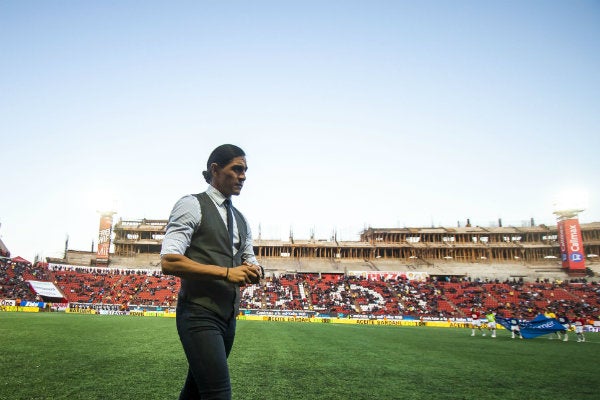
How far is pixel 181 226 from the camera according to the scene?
2537mm

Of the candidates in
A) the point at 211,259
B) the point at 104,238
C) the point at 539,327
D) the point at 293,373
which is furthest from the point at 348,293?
the point at 211,259

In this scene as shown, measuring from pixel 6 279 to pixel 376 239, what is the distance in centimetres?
5236

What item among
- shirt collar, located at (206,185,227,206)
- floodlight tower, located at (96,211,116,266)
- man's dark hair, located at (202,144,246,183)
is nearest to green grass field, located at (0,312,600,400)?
shirt collar, located at (206,185,227,206)

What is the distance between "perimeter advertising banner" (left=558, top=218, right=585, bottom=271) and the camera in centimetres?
5475

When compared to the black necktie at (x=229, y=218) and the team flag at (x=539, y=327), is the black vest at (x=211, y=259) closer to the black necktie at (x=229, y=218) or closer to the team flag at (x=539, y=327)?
the black necktie at (x=229, y=218)

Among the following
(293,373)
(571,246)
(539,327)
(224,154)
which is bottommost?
(539,327)

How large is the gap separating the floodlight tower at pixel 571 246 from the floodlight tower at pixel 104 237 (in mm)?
67096

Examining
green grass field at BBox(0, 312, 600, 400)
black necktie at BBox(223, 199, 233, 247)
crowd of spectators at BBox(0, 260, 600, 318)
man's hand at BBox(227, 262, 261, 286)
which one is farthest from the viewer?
crowd of spectators at BBox(0, 260, 600, 318)

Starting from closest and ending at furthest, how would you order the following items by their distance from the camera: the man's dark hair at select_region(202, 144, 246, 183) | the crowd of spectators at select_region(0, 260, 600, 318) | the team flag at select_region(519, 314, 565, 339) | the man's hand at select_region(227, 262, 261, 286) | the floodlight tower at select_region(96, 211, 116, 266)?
the man's hand at select_region(227, 262, 261, 286), the man's dark hair at select_region(202, 144, 246, 183), the team flag at select_region(519, 314, 565, 339), the crowd of spectators at select_region(0, 260, 600, 318), the floodlight tower at select_region(96, 211, 116, 266)

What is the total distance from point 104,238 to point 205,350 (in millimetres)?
64888

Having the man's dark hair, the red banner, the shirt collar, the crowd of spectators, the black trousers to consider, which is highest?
the red banner

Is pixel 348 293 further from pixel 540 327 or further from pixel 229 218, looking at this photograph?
pixel 229 218

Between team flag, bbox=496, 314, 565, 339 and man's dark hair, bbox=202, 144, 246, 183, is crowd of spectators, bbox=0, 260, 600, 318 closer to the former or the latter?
team flag, bbox=496, 314, 565, 339

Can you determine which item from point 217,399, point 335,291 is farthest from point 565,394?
point 335,291
